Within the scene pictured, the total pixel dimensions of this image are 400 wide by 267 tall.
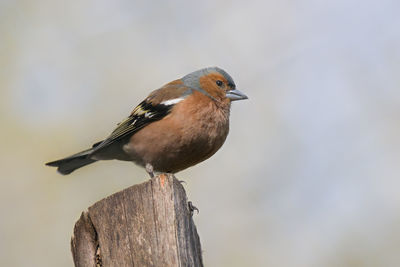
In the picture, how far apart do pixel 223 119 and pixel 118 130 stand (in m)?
1.09

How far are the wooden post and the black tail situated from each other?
8.05 feet

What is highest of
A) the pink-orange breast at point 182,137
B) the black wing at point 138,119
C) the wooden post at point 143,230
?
the black wing at point 138,119

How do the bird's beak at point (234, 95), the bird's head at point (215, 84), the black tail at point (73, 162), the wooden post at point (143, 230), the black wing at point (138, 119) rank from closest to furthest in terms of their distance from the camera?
the wooden post at point (143, 230)
the black wing at point (138, 119)
the black tail at point (73, 162)
the bird's head at point (215, 84)
the bird's beak at point (234, 95)

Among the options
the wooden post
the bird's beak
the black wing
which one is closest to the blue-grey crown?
the bird's beak

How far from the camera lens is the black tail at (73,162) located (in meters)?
5.98

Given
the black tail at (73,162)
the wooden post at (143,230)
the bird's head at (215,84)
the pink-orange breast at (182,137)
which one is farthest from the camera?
the bird's head at (215,84)

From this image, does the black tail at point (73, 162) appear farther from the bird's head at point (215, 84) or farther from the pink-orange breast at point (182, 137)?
the bird's head at point (215, 84)

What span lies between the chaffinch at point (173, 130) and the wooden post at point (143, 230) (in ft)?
6.19

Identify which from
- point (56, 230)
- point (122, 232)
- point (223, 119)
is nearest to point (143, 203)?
point (122, 232)

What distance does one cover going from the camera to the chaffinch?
5.39 meters

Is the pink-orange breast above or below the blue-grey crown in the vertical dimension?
below

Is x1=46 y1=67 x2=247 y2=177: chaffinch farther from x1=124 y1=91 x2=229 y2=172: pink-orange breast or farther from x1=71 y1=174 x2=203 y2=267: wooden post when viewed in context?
x1=71 y1=174 x2=203 y2=267: wooden post

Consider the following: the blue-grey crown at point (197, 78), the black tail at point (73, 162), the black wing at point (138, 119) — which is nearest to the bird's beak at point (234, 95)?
the blue-grey crown at point (197, 78)

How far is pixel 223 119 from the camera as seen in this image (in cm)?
575
